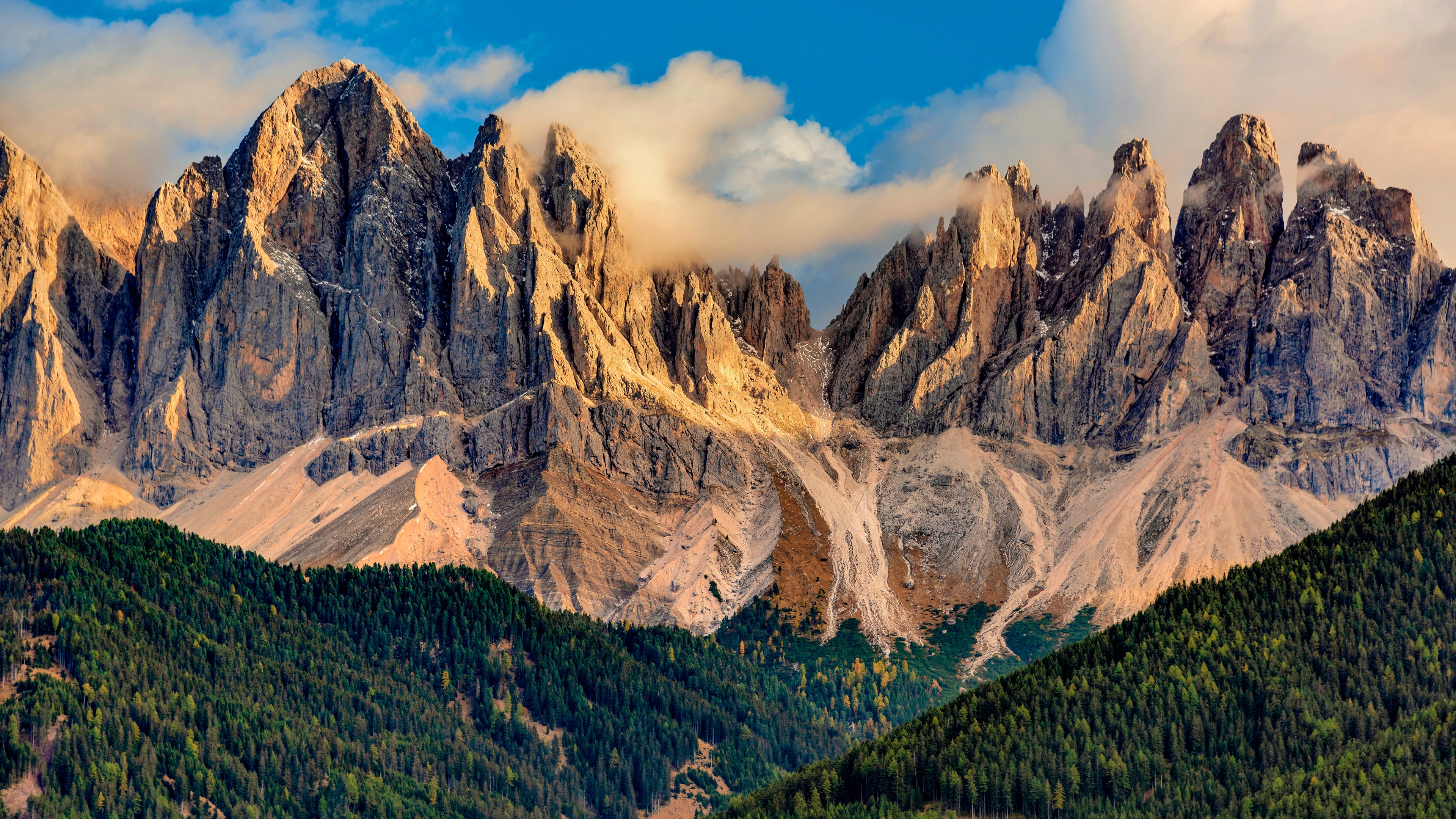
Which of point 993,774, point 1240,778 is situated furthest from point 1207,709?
point 993,774

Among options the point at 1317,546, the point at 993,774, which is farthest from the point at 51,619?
the point at 1317,546

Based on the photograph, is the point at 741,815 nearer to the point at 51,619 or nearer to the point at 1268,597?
the point at 1268,597

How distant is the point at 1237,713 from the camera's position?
168500 millimetres

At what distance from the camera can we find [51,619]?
199750 millimetres

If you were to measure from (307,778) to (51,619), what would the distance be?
37.6 metres

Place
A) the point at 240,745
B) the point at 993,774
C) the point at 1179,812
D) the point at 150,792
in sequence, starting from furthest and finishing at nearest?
the point at 240,745
the point at 150,792
the point at 993,774
the point at 1179,812

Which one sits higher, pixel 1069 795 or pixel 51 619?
pixel 51 619

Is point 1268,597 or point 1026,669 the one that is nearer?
point 1268,597

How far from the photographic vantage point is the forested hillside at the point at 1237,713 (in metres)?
156

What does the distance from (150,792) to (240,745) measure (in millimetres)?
16161

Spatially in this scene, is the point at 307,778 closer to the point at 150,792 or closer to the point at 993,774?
the point at 150,792

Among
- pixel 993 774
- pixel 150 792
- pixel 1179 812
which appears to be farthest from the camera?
pixel 150 792

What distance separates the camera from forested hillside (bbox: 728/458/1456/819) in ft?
513

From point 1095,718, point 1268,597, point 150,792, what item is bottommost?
point 150,792
